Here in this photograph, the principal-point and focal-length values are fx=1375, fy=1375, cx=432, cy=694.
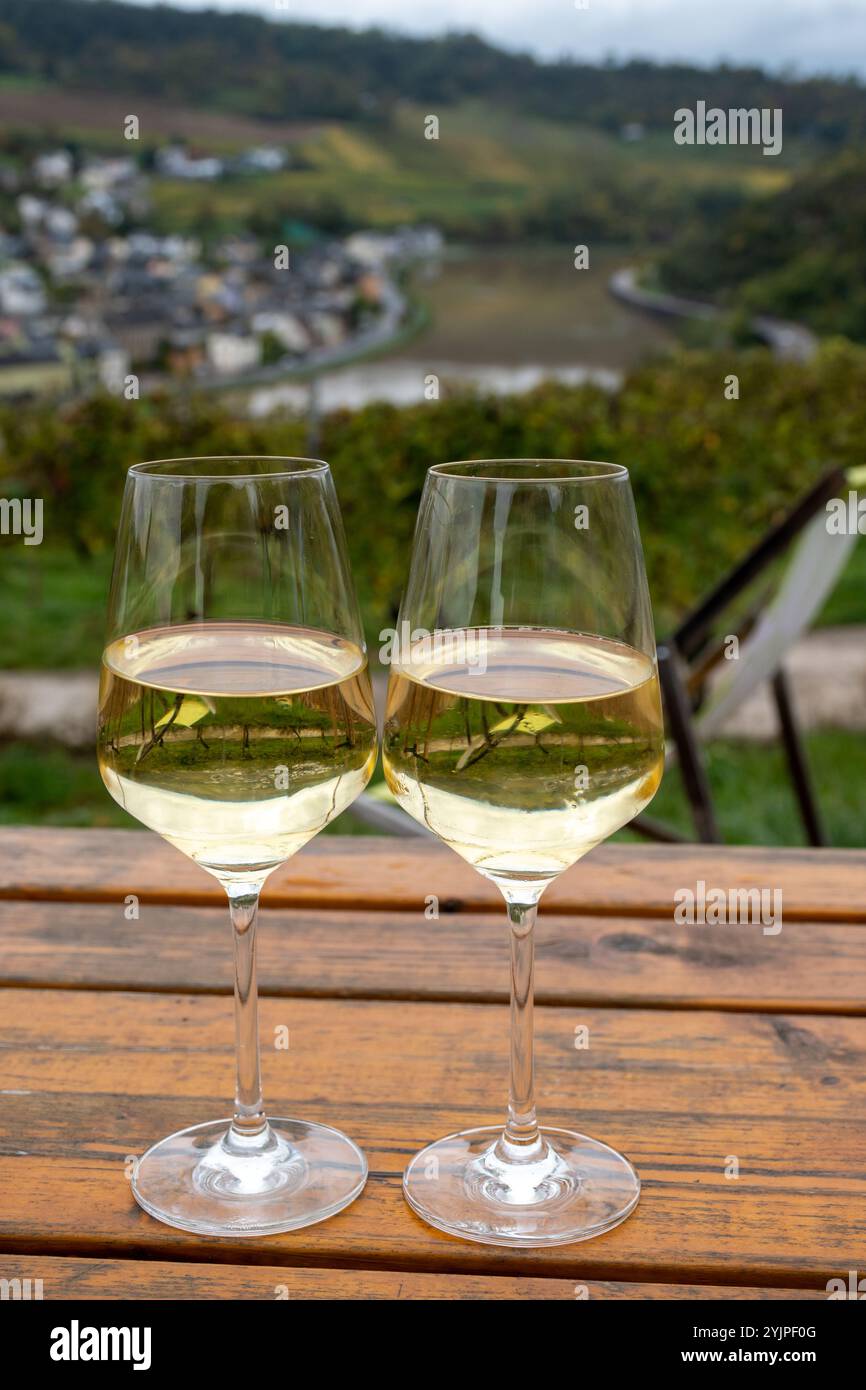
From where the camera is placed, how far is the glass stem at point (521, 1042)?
2.93 feet

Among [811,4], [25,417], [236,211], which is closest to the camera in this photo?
[25,417]

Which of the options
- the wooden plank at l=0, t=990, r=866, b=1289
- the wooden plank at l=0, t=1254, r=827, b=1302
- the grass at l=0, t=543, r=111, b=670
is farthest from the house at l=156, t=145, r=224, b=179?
the wooden plank at l=0, t=1254, r=827, b=1302

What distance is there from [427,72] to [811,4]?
6.72 feet

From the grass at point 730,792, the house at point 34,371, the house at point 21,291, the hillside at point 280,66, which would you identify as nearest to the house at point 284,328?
the house at point 34,371

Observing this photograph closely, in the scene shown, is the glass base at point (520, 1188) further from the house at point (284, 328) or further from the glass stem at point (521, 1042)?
the house at point (284, 328)

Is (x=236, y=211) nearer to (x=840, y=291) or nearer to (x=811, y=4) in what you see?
(x=811, y=4)

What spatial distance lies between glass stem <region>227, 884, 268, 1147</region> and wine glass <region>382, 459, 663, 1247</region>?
117mm

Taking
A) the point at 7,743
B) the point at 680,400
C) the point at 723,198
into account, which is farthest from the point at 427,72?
the point at 7,743

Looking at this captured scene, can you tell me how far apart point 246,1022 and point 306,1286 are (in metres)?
0.17

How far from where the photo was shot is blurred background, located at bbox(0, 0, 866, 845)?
5535 mm

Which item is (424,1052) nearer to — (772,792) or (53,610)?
(772,792)

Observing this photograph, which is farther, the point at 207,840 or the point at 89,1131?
the point at 89,1131

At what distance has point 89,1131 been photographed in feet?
3.14

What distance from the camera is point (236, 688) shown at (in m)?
0.83
